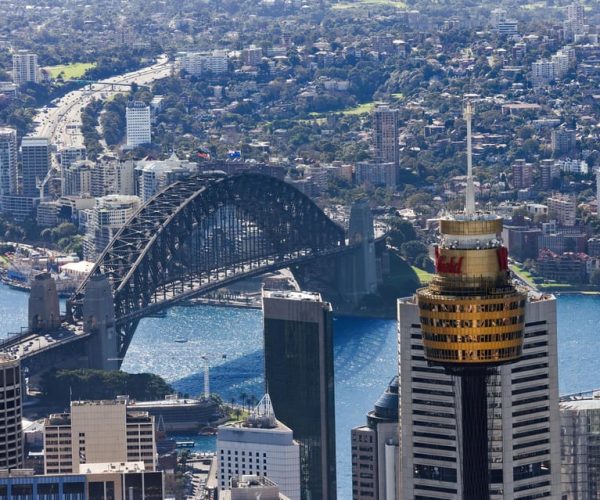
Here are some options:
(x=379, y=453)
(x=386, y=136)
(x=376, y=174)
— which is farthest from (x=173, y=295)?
(x=386, y=136)

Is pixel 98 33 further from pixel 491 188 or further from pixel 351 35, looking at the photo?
pixel 491 188

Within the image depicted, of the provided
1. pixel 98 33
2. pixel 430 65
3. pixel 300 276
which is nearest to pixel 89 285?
pixel 300 276

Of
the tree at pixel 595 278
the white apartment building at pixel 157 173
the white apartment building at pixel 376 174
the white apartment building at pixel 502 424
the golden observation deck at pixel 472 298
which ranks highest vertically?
the golden observation deck at pixel 472 298

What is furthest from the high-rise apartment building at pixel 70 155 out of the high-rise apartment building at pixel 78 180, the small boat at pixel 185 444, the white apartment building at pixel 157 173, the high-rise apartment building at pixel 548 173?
the small boat at pixel 185 444

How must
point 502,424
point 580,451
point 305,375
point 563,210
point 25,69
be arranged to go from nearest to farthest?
point 502,424
point 580,451
point 305,375
point 563,210
point 25,69

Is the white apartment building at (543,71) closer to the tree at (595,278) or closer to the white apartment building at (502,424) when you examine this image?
the tree at (595,278)

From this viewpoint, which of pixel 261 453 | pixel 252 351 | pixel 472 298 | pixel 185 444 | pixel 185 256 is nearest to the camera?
pixel 472 298

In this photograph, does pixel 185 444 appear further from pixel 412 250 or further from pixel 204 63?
pixel 204 63

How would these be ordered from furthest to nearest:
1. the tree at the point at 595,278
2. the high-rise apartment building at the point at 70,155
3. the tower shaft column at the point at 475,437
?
the high-rise apartment building at the point at 70,155, the tree at the point at 595,278, the tower shaft column at the point at 475,437
